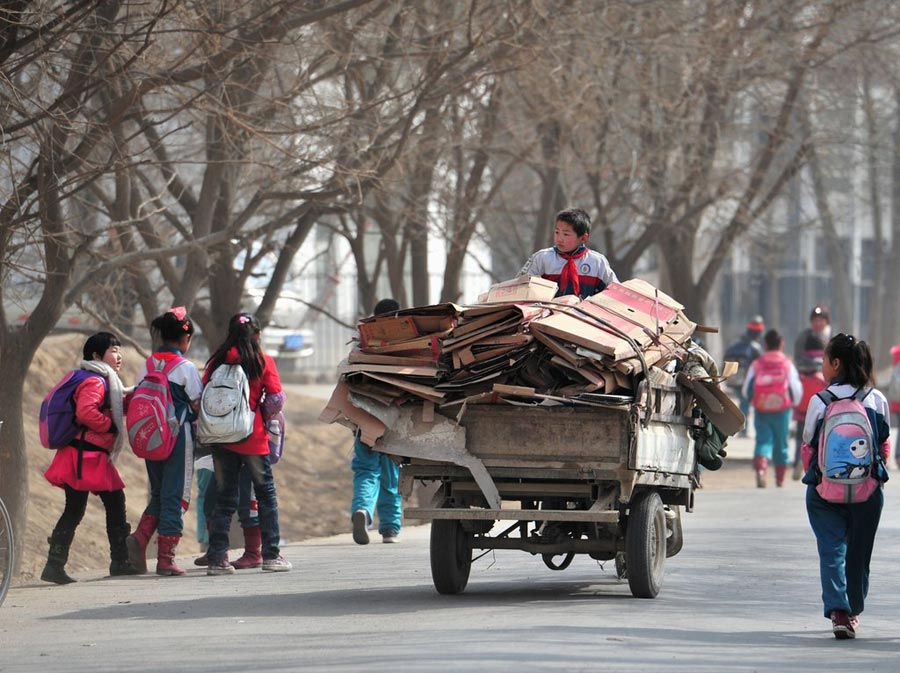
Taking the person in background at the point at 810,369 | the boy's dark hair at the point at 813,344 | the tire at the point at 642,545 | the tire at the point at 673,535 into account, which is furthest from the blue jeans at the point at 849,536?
the boy's dark hair at the point at 813,344

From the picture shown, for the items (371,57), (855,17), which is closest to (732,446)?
(855,17)

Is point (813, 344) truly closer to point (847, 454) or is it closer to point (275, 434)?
point (275, 434)

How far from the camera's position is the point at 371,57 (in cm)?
1416

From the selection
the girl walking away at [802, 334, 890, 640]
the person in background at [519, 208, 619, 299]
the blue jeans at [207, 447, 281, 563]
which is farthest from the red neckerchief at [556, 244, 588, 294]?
the blue jeans at [207, 447, 281, 563]

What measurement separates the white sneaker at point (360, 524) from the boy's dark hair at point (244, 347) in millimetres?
2266

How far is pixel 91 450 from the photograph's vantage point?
1076cm

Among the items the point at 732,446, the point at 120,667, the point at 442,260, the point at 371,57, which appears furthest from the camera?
the point at 442,260

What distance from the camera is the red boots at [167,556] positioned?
36.5ft

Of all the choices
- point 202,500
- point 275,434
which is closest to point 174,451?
point 275,434

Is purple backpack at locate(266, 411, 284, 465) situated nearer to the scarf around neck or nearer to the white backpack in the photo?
the white backpack

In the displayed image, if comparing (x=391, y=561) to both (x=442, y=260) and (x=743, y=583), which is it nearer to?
(x=743, y=583)

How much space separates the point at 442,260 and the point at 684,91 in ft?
58.1

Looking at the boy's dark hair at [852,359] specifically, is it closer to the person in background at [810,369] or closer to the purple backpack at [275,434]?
the purple backpack at [275,434]

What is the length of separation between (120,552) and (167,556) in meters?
0.35
